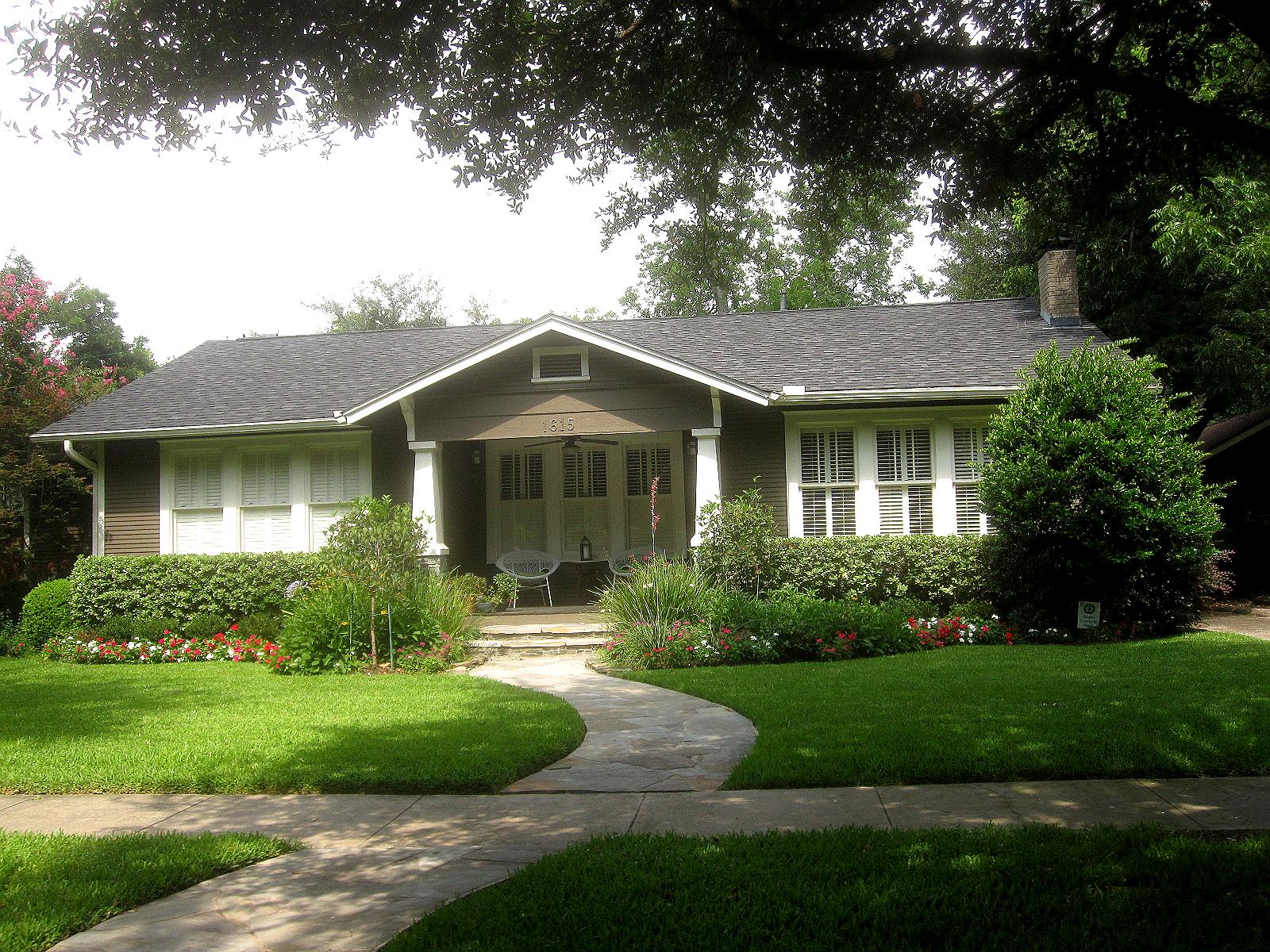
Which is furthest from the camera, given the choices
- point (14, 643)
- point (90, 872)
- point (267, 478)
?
point (267, 478)

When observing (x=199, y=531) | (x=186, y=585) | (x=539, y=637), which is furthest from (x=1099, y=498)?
(x=199, y=531)

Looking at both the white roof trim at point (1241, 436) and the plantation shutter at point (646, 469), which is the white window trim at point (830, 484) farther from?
the white roof trim at point (1241, 436)

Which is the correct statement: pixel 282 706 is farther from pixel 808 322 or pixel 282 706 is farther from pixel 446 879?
pixel 808 322

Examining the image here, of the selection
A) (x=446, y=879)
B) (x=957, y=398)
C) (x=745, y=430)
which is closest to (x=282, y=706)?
(x=446, y=879)

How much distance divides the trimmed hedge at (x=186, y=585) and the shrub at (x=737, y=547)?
5.45 metres

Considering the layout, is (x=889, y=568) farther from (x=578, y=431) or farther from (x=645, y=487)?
(x=645, y=487)

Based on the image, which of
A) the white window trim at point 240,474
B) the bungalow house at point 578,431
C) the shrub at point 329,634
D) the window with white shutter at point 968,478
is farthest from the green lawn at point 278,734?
the window with white shutter at point 968,478

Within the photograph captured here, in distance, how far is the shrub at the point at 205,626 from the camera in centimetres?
1298

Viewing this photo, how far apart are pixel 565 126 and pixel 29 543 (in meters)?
13.0

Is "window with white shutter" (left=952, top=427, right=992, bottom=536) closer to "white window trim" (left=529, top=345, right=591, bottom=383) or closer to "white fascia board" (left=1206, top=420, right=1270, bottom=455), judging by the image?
"white window trim" (left=529, top=345, right=591, bottom=383)

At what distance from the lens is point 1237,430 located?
18359 millimetres

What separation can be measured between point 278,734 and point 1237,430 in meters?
18.2

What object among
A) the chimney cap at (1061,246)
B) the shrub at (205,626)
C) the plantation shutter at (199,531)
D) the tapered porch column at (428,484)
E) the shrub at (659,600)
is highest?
the chimney cap at (1061,246)

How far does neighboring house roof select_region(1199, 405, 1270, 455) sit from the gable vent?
446 inches
